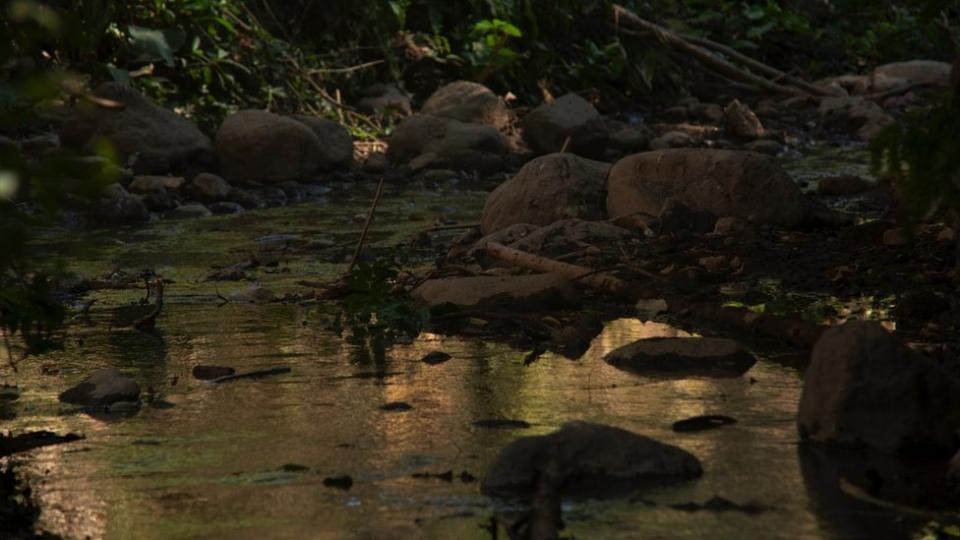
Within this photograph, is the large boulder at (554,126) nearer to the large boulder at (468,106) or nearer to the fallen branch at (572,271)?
the large boulder at (468,106)

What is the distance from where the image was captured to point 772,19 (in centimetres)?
2092

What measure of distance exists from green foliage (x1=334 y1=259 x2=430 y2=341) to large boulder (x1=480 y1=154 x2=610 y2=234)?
8.01 ft

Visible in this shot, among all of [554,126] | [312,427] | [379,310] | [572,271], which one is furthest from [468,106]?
[312,427]

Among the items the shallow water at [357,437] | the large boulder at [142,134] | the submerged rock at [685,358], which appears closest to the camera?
the shallow water at [357,437]

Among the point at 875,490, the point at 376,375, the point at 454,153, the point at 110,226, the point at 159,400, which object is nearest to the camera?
the point at 875,490

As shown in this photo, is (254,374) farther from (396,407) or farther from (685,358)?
(685,358)

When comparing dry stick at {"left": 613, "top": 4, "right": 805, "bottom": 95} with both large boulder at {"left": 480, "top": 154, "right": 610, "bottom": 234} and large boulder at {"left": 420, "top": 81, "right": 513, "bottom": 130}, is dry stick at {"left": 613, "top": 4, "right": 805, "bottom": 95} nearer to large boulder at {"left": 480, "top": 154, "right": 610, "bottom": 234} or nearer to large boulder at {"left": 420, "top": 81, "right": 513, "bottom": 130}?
large boulder at {"left": 420, "top": 81, "right": 513, "bottom": 130}

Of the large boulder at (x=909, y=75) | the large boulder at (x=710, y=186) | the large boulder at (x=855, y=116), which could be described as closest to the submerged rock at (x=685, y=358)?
the large boulder at (x=710, y=186)

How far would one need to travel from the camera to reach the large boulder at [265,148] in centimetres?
1331

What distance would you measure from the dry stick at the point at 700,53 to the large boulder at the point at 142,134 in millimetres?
6818

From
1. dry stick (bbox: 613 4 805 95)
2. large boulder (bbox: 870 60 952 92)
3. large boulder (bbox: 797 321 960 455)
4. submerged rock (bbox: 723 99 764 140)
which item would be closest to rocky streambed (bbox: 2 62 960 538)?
large boulder (bbox: 797 321 960 455)

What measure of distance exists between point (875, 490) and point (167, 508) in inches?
70.9

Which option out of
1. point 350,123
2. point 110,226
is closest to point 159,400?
point 110,226

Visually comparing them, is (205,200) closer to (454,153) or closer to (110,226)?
(110,226)
